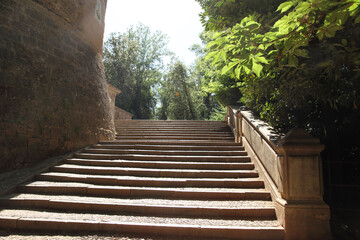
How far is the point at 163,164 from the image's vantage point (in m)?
5.51

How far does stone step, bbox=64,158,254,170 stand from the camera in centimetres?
524

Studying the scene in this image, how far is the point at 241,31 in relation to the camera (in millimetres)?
2676

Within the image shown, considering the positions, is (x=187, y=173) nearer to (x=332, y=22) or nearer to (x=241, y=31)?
(x=241, y=31)

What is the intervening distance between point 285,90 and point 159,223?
3.31 m

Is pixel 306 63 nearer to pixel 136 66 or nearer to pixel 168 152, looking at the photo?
pixel 168 152

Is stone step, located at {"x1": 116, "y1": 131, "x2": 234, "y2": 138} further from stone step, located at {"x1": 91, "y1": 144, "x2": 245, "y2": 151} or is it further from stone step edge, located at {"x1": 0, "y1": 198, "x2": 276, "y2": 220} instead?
stone step edge, located at {"x1": 0, "y1": 198, "x2": 276, "y2": 220}

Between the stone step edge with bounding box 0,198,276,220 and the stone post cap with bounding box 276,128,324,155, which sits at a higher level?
the stone post cap with bounding box 276,128,324,155

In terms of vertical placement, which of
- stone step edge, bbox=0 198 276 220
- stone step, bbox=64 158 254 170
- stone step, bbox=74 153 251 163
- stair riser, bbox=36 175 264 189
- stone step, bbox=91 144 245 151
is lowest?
stone step edge, bbox=0 198 276 220

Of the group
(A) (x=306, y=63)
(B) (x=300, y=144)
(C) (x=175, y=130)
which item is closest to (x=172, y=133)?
(C) (x=175, y=130)

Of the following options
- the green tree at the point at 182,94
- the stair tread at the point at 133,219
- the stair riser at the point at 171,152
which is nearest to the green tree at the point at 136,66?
the green tree at the point at 182,94

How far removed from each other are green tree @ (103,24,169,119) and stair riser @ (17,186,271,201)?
23382 mm

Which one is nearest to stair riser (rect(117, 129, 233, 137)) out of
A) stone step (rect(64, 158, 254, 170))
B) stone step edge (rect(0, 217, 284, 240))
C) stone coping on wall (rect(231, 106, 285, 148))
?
stone coping on wall (rect(231, 106, 285, 148))

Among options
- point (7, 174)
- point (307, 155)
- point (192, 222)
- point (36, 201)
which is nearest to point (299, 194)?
point (307, 155)

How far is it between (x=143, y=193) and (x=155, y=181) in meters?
0.42
